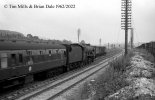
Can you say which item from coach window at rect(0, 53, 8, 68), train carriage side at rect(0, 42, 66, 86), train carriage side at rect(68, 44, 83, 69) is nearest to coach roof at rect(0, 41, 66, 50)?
train carriage side at rect(0, 42, 66, 86)

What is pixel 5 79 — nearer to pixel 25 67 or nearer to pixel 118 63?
pixel 25 67

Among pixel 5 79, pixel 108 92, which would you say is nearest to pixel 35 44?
pixel 5 79

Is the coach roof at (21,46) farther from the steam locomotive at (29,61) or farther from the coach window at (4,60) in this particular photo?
the coach window at (4,60)

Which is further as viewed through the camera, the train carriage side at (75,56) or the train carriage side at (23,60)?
the train carriage side at (75,56)

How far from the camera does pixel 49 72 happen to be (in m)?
19.9

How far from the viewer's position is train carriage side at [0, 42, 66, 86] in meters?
12.8

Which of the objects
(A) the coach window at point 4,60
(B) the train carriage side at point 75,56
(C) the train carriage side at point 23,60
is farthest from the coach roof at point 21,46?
(B) the train carriage side at point 75,56

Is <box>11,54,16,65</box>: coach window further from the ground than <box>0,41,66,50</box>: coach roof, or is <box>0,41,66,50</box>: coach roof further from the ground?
<box>0,41,66,50</box>: coach roof

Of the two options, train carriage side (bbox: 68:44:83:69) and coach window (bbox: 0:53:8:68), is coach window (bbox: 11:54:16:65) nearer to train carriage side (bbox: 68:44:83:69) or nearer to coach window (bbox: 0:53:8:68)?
coach window (bbox: 0:53:8:68)

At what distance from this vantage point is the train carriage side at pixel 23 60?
12.8 meters

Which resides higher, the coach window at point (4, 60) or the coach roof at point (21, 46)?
the coach roof at point (21, 46)

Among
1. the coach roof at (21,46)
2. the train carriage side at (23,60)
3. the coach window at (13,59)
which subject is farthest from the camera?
the coach window at (13,59)

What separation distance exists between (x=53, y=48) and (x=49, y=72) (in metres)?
2.09

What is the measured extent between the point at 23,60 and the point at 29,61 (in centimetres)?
87
